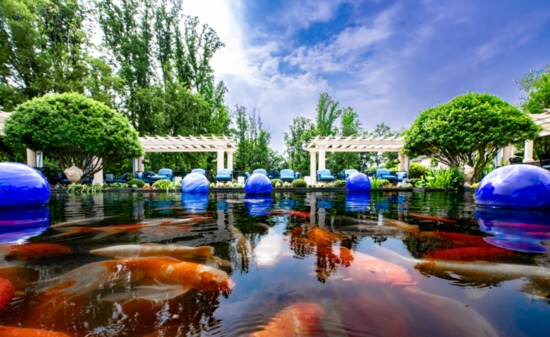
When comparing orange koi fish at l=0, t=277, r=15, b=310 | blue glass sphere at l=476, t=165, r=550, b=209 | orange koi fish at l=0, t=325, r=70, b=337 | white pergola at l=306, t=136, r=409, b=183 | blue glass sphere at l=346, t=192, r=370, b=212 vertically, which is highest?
white pergola at l=306, t=136, r=409, b=183

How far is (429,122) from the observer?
43.8 ft

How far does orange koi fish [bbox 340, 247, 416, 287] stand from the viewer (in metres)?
1.54

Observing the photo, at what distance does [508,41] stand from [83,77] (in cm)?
3507

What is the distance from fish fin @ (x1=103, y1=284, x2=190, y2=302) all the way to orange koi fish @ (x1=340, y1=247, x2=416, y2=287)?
1.11 metres

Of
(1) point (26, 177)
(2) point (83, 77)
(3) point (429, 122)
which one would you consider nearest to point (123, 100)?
(2) point (83, 77)

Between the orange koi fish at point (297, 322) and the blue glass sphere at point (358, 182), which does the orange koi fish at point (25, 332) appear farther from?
the blue glass sphere at point (358, 182)

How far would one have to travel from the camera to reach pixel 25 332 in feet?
3.21

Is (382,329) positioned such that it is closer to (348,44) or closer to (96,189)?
(96,189)

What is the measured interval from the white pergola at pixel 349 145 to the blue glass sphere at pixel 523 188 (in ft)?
45.9

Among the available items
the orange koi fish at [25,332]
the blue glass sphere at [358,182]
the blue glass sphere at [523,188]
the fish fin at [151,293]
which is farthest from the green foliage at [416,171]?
the orange koi fish at [25,332]

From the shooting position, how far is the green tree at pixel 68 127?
1238cm

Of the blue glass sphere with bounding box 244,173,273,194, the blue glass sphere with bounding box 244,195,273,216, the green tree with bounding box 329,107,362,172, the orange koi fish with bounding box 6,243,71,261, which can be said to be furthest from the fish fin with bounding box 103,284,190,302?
the green tree with bounding box 329,107,362,172

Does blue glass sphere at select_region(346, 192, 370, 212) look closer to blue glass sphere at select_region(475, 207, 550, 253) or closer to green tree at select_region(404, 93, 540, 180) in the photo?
blue glass sphere at select_region(475, 207, 550, 253)

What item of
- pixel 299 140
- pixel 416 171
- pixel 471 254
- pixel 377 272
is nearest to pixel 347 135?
pixel 299 140
